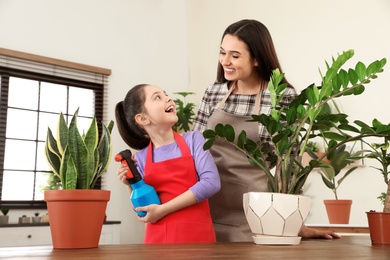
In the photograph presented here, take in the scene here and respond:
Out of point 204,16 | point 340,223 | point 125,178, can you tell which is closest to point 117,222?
point 340,223

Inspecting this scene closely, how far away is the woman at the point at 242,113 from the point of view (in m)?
1.77

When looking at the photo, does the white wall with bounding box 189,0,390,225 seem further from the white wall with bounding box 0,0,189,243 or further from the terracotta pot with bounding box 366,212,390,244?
the terracotta pot with bounding box 366,212,390,244

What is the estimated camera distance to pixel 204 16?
5.90 metres

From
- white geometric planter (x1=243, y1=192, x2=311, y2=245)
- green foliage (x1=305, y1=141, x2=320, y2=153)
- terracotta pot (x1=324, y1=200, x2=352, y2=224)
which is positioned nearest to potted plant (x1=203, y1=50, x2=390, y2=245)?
white geometric planter (x1=243, y1=192, x2=311, y2=245)

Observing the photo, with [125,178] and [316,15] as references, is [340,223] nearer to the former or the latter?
[316,15]

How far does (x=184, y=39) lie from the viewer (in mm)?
6004

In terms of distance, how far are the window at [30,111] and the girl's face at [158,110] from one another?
3.35 m

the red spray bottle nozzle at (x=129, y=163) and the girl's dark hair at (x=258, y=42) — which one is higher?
the girl's dark hair at (x=258, y=42)

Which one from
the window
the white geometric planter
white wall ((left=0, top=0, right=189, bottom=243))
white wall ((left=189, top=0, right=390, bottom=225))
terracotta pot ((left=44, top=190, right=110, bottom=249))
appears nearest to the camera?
terracotta pot ((left=44, top=190, right=110, bottom=249))

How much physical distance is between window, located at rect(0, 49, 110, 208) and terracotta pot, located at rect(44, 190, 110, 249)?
153 inches

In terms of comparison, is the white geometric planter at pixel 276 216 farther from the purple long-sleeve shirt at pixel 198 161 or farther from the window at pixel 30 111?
the window at pixel 30 111

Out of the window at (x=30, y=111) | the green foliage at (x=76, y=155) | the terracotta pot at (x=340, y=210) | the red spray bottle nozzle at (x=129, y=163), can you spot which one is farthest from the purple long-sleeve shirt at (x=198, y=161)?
the window at (x=30, y=111)

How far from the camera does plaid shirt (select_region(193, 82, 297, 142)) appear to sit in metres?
1.83

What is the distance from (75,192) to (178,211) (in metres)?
0.58
